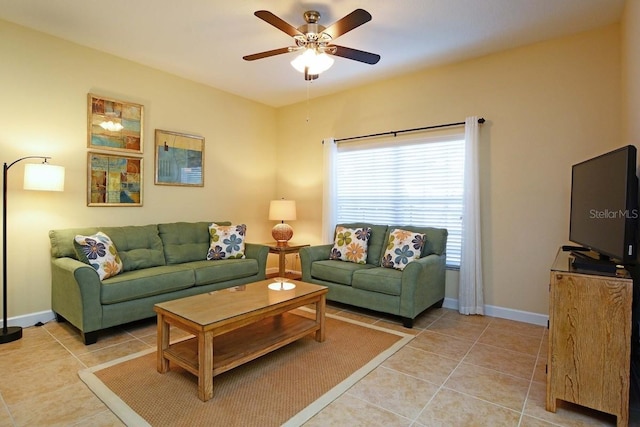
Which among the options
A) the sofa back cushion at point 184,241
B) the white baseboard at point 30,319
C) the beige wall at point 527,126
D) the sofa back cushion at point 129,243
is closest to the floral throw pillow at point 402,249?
the beige wall at point 527,126

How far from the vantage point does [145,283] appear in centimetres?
306

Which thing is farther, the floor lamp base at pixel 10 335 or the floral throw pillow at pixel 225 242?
the floral throw pillow at pixel 225 242

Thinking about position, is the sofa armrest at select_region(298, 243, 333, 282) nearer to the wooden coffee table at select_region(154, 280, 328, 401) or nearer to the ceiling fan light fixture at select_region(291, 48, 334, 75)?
the wooden coffee table at select_region(154, 280, 328, 401)

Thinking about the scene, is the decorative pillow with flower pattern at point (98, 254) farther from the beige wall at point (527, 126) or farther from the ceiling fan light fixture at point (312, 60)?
the beige wall at point (527, 126)

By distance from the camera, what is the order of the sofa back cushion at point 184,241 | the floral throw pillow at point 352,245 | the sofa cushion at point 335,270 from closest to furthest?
the sofa cushion at point 335,270 → the sofa back cushion at point 184,241 → the floral throw pillow at point 352,245

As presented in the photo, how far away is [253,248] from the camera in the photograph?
4188mm

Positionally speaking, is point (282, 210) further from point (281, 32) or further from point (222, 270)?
point (281, 32)

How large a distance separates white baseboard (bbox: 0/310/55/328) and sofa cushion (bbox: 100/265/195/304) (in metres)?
0.87

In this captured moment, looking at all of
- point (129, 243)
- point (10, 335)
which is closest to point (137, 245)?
point (129, 243)

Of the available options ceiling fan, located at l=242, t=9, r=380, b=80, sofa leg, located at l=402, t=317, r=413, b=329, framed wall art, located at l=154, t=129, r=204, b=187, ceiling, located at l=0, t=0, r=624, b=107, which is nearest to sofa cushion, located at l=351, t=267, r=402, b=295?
sofa leg, located at l=402, t=317, r=413, b=329

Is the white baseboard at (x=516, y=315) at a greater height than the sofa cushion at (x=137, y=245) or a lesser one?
lesser

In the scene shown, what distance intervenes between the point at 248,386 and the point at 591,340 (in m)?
1.94

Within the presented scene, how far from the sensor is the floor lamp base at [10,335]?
2.77 meters

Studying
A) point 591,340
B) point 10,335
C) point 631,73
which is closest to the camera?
point 591,340
